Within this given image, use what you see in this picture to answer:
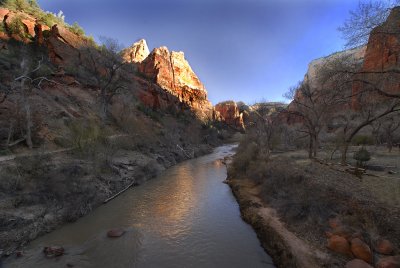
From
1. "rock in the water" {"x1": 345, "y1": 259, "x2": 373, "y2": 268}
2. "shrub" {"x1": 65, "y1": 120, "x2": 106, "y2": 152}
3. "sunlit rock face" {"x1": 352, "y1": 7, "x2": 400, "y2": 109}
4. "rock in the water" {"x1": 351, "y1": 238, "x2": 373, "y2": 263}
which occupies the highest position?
"sunlit rock face" {"x1": 352, "y1": 7, "x2": 400, "y2": 109}

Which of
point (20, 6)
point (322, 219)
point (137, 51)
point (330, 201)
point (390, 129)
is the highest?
point (137, 51)

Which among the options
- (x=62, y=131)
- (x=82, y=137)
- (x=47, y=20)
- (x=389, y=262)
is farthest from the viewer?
(x=47, y=20)

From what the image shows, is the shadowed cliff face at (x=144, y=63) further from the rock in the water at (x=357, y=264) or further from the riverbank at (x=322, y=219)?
the rock in the water at (x=357, y=264)

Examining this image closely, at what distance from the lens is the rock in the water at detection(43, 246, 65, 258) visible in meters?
11.2

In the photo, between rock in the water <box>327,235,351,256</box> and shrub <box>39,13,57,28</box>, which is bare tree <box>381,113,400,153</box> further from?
shrub <box>39,13,57,28</box>

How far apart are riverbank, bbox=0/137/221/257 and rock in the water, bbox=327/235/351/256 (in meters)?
13.1

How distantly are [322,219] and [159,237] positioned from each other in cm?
784

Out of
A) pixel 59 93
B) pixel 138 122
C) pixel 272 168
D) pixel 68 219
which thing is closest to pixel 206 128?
pixel 138 122

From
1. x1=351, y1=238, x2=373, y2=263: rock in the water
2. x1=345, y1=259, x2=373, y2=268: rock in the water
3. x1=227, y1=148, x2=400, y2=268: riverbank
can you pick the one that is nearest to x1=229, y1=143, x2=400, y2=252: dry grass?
x1=227, y1=148, x2=400, y2=268: riverbank

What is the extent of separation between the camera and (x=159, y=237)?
13.3m

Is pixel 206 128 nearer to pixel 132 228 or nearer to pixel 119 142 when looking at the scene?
pixel 119 142

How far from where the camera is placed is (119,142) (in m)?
31.3

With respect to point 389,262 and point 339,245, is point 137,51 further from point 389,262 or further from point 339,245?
point 389,262

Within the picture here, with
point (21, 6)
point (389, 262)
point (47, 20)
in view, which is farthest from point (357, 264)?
point (21, 6)
